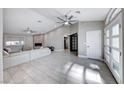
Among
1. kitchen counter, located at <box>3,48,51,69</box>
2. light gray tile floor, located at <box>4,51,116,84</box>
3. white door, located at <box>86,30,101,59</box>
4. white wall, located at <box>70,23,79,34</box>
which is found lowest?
light gray tile floor, located at <box>4,51,116,84</box>

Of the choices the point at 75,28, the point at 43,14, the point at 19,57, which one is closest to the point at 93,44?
the point at 75,28

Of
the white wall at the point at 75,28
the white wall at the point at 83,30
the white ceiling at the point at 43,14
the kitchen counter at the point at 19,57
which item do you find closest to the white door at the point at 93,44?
the white wall at the point at 83,30

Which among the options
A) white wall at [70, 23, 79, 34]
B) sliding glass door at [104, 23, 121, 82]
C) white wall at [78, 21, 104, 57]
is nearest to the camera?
sliding glass door at [104, 23, 121, 82]

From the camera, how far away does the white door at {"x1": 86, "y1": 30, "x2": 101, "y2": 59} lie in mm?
6461

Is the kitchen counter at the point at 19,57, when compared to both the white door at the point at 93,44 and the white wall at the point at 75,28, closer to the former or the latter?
the white door at the point at 93,44

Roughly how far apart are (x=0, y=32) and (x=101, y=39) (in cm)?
573

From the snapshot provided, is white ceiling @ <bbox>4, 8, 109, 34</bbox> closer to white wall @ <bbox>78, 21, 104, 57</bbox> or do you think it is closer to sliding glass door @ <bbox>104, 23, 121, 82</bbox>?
white wall @ <bbox>78, 21, 104, 57</bbox>

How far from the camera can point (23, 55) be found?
5.31m

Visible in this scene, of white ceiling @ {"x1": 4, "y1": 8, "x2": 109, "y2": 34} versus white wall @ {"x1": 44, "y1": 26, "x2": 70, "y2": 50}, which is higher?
white ceiling @ {"x1": 4, "y1": 8, "x2": 109, "y2": 34}

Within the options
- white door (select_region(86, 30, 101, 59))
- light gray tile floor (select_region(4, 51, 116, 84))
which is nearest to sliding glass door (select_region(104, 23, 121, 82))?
light gray tile floor (select_region(4, 51, 116, 84))

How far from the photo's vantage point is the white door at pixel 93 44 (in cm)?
646

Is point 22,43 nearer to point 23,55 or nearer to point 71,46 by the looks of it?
point 71,46
